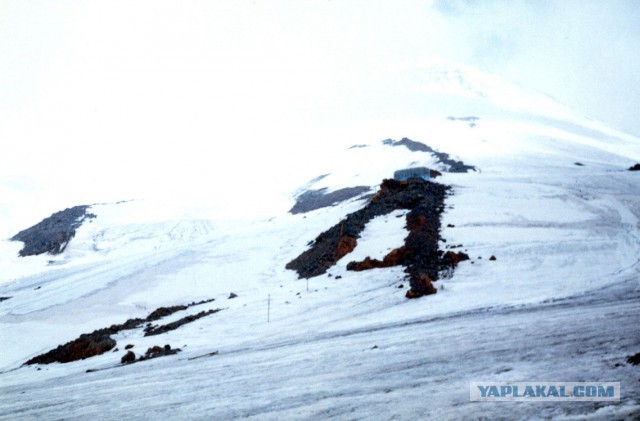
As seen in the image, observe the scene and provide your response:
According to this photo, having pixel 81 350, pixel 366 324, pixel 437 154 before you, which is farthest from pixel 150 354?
pixel 437 154

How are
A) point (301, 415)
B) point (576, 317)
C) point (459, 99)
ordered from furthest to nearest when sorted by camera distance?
point (459, 99), point (576, 317), point (301, 415)

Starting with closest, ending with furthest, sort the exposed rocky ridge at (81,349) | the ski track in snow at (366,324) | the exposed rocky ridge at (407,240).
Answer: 1. the ski track in snow at (366,324)
2. the exposed rocky ridge at (81,349)
3. the exposed rocky ridge at (407,240)

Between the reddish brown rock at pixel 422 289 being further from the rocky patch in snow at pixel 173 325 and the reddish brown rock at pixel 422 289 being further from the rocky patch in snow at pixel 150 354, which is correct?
the rocky patch in snow at pixel 173 325

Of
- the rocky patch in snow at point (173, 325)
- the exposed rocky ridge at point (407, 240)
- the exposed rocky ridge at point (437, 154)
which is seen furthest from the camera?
the exposed rocky ridge at point (437, 154)

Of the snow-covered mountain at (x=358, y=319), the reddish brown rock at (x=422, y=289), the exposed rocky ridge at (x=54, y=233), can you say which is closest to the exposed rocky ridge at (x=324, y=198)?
the snow-covered mountain at (x=358, y=319)

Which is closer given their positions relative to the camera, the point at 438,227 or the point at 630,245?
the point at 630,245

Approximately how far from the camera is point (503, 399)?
4473 millimetres

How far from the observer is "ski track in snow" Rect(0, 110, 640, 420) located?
556cm

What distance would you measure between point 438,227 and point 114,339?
1733cm

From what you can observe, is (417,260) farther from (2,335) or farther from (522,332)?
(2,335)

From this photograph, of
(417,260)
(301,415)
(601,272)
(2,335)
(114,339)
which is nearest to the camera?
(301,415)

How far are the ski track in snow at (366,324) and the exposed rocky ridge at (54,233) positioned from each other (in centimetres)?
1916

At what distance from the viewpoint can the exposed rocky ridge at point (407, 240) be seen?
671 inches

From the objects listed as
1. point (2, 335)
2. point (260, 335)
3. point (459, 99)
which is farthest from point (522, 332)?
point (459, 99)
